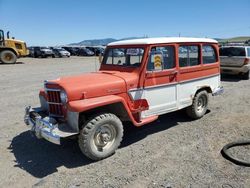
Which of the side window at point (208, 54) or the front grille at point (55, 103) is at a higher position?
the side window at point (208, 54)

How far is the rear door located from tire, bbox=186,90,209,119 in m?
7.36

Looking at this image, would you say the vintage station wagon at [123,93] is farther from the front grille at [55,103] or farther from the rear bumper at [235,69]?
the rear bumper at [235,69]

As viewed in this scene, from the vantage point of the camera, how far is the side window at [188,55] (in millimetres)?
6281

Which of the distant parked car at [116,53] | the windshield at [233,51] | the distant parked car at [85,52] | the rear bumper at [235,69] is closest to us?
the distant parked car at [116,53]

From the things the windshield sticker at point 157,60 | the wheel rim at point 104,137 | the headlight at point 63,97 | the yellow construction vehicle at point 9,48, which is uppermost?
the yellow construction vehicle at point 9,48

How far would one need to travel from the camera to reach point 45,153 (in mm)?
5215

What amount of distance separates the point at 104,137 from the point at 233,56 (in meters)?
10.9

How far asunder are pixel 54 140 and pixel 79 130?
1.58 ft

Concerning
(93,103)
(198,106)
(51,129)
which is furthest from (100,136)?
(198,106)

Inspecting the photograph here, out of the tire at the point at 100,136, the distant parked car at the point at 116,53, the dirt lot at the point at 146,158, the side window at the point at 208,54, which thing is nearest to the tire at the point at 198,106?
the dirt lot at the point at 146,158

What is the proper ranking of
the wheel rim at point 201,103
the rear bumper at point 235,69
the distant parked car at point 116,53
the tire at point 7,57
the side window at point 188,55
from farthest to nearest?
the tire at point 7,57 < the rear bumper at point 235,69 < the wheel rim at point 201,103 < the side window at point 188,55 < the distant parked car at point 116,53

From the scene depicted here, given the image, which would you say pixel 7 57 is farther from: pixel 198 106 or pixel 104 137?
pixel 104 137

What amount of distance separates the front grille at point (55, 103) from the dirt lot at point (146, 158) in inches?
31.0

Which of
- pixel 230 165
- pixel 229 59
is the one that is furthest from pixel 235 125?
pixel 229 59
